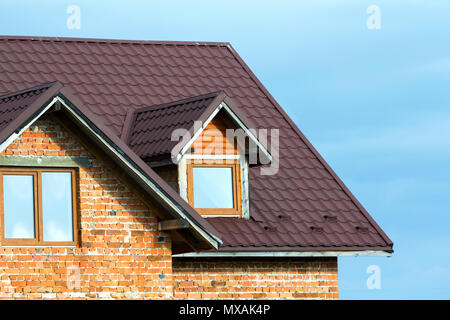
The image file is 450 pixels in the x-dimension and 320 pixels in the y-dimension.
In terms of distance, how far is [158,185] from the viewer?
1959 centimetres

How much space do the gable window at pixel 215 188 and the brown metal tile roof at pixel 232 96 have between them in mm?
287

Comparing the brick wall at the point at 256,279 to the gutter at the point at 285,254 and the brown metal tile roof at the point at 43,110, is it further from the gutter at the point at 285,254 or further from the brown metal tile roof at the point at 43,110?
the brown metal tile roof at the point at 43,110

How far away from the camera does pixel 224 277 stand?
74.6 ft

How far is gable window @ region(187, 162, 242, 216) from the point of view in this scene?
2256 cm

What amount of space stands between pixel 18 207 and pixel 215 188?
474cm

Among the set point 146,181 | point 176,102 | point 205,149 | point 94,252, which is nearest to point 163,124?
point 176,102

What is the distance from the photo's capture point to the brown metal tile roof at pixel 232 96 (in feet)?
75.9

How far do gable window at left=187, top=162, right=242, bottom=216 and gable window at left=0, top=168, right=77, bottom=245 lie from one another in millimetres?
3131

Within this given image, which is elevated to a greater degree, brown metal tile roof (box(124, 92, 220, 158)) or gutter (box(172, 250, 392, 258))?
brown metal tile roof (box(124, 92, 220, 158))

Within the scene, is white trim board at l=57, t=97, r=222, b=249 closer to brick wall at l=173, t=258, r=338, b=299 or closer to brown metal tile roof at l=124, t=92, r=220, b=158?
brown metal tile roof at l=124, t=92, r=220, b=158

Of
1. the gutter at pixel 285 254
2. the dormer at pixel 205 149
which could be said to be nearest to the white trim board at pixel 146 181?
the gutter at pixel 285 254

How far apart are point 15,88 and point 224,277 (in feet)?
19.2

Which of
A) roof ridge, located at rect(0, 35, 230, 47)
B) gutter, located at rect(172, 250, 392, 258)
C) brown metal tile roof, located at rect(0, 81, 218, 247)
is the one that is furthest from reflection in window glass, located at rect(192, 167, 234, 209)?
roof ridge, located at rect(0, 35, 230, 47)
